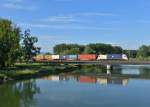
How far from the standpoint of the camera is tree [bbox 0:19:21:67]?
7612cm

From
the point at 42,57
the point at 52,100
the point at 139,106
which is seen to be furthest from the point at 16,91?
the point at 42,57

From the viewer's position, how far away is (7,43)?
258 feet

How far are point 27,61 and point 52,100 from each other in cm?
8459

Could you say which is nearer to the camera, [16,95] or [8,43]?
[16,95]

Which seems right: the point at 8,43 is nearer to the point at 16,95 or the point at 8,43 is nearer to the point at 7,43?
the point at 7,43

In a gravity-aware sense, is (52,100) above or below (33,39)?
below

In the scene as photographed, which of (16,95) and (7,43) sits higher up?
(7,43)

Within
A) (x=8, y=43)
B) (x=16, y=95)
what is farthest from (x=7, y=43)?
(x=16, y=95)

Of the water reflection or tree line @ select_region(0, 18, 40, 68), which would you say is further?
tree line @ select_region(0, 18, 40, 68)

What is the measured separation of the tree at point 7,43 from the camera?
7612 centimetres

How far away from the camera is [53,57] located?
171 meters

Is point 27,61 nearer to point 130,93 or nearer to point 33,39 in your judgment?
point 33,39

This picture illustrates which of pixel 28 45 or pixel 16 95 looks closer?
pixel 16 95

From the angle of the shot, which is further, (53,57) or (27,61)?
(53,57)
